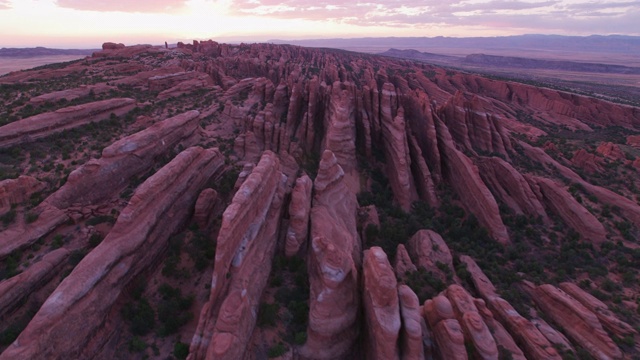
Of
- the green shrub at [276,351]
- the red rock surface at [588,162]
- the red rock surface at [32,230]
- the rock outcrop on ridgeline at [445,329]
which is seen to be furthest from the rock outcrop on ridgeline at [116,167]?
the red rock surface at [588,162]

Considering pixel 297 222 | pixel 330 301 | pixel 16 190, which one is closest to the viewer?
pixel 330 301

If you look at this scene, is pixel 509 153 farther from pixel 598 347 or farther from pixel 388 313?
pixel 388 313

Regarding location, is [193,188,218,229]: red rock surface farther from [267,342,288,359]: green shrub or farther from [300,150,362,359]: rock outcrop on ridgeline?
[267,342,288,359]: green shrub

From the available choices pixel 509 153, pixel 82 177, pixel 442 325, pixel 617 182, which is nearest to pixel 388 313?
pixel 442 325

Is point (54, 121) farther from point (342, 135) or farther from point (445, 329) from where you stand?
point (445, 329)

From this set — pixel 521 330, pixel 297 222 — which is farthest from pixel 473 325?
pixel 297 222

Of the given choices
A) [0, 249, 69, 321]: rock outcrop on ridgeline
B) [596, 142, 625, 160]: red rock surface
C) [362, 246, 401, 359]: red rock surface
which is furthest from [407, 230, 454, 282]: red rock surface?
[596, 142, 625, 160]: red rock surface

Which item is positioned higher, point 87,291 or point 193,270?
point 87,291
